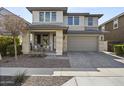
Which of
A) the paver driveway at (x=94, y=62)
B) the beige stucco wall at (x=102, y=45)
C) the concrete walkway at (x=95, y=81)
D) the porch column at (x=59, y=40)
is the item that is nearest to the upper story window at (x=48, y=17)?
the porch column at (x=59, y=40)

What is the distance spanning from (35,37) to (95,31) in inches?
336

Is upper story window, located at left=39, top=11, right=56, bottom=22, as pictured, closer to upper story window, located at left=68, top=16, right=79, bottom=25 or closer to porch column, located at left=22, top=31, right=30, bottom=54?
upper story window, located at left=68, top=16, right=79, bottom=25

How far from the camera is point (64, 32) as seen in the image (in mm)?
28281

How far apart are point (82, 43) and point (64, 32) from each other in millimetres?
3953

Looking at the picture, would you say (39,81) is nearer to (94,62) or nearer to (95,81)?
(95,81)

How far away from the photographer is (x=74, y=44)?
1222 inches

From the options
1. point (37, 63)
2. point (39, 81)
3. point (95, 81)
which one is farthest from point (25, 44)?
point (95, 81)

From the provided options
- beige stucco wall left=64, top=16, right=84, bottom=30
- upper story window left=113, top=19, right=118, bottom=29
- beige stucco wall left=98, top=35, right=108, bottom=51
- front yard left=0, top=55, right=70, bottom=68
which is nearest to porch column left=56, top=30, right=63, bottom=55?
front yard left=0, top=55, right=70, bottom=68

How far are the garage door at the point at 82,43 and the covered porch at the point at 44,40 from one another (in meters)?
3.83

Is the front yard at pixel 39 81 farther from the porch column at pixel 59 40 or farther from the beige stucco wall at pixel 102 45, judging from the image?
the beige stucco wall at pixel 102 45
